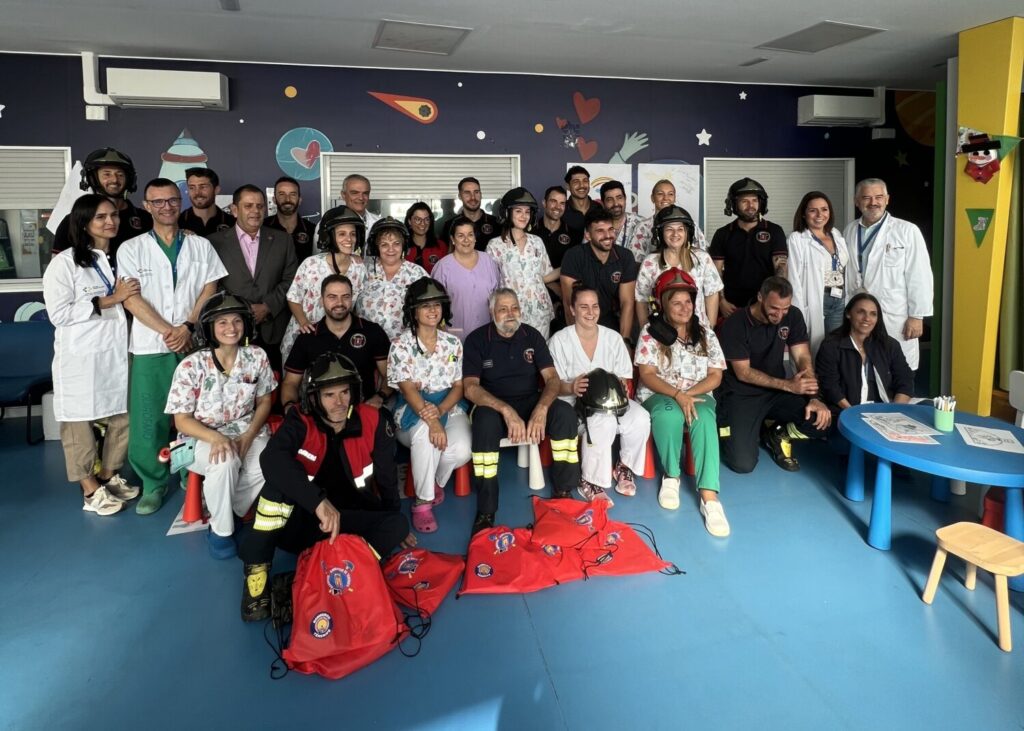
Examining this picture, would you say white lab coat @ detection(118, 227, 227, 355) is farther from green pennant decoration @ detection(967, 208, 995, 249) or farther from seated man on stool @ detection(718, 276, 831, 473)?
green pennant decoration @ detection(967, 208, 995, 249)

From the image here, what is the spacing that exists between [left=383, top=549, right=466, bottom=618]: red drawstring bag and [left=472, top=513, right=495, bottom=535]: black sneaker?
0.29m

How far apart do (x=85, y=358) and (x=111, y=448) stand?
58 centimetres

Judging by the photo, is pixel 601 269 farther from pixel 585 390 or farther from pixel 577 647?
→ pixel 577 647

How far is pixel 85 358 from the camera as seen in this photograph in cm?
341

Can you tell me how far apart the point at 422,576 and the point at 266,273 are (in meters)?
2.31

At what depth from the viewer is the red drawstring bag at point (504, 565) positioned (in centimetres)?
265

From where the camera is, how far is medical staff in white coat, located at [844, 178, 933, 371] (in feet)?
14.0

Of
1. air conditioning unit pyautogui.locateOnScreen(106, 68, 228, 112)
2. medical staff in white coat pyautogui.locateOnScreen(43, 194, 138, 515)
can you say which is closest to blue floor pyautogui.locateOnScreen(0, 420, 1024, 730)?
medical staff in white coat pyautogui.locateOnScreen(43, 194, 138, 515)

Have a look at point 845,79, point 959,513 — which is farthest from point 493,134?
point 959,513

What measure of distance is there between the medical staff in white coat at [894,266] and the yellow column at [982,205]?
75cm

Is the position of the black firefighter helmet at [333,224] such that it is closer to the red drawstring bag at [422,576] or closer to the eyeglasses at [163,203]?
the eyeglasses at [163,203]

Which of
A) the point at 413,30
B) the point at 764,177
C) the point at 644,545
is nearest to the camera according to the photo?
the point at 644,545

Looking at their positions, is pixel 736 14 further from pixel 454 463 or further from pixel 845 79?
pixel 454 463

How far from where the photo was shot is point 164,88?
509cm
